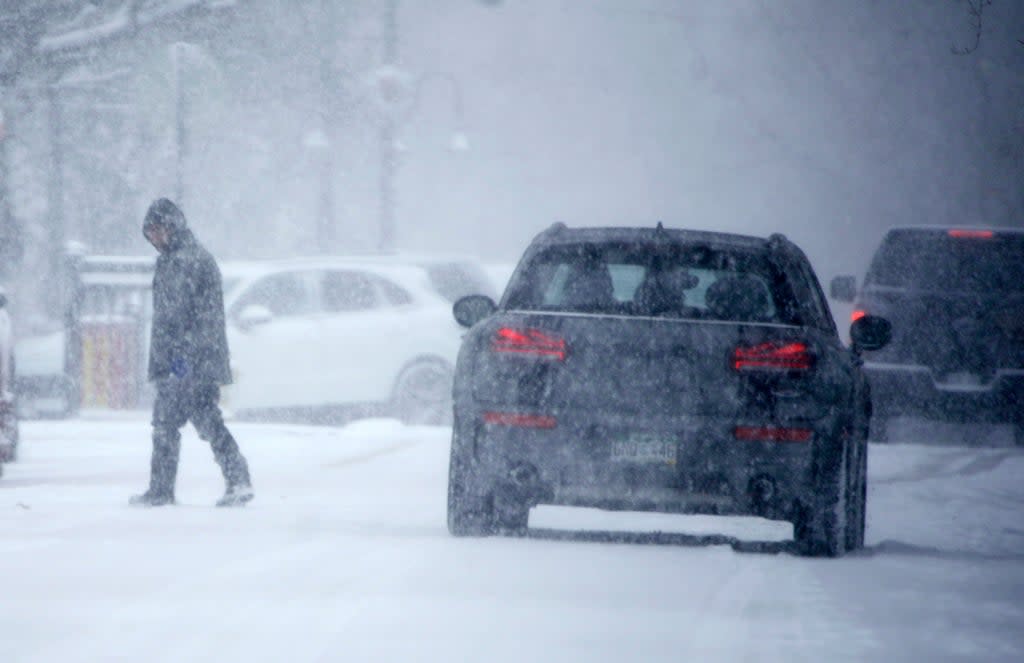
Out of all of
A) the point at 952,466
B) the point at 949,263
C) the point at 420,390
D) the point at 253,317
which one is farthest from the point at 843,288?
the point at 253,317

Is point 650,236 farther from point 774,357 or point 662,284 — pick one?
point 774,357

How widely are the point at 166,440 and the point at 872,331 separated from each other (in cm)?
386

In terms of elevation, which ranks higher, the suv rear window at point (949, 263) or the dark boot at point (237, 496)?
the suv rear window at point (949, 263)

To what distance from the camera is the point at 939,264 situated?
1562 centimetres

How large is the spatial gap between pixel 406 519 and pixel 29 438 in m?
7.27

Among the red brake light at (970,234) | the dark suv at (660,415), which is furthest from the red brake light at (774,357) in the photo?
the red brake light at (970,234)

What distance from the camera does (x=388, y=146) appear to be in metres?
32.6

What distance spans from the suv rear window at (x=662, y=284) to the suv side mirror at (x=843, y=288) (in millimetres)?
6089

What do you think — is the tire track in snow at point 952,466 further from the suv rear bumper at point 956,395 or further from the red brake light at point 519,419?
the red brake light at point 519,419

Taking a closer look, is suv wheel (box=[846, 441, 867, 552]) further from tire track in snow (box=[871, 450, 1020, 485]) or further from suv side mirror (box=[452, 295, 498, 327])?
tire track in snow (box=[871, 450, 1020, 485])

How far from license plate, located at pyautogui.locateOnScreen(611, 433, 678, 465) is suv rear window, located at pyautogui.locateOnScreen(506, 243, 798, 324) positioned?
0.68 metres

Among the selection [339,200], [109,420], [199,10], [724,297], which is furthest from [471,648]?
[339,200]

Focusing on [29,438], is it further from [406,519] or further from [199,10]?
[199,10]

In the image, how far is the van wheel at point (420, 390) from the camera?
1847 centimetres
